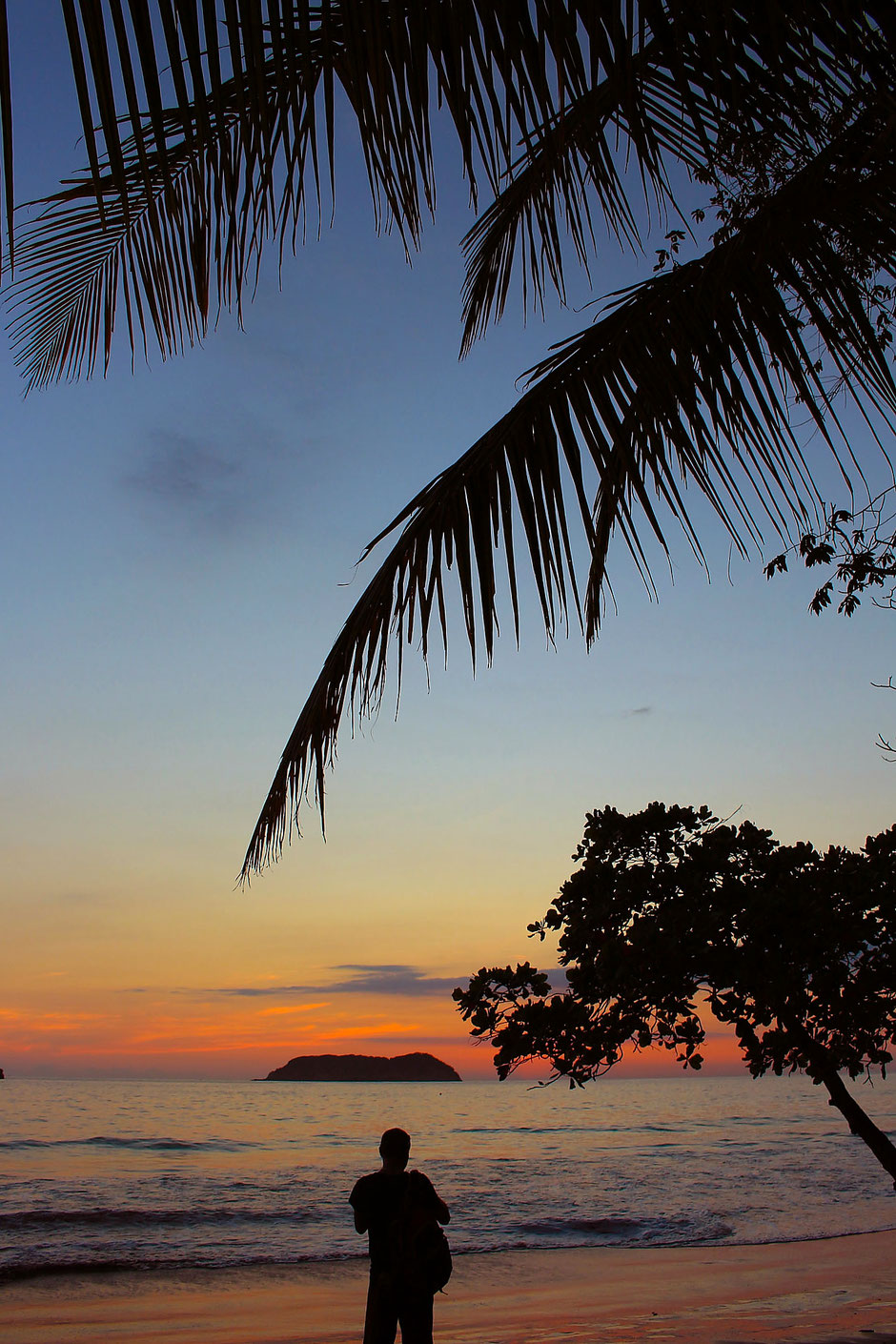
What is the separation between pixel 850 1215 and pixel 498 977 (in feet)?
54.5

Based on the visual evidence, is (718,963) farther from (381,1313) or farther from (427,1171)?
(427,1171)

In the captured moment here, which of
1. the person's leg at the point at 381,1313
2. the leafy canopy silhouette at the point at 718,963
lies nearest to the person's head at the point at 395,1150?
the person's leg at the point at 381,1313

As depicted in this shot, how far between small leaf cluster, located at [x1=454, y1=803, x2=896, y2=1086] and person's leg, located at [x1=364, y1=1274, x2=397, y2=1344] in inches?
75.6

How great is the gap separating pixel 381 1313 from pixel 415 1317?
161 mm

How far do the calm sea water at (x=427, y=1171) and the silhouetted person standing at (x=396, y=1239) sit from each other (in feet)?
40.3

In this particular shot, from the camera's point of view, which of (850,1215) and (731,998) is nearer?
(731,998)

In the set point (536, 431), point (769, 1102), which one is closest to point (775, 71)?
point (536, 431)

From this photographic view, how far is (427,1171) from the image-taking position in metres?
28.6

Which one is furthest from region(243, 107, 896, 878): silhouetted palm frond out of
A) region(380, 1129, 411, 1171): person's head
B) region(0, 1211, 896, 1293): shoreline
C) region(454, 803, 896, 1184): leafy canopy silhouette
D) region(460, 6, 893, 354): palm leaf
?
region(0, 1211, 896, 1293): shoreline

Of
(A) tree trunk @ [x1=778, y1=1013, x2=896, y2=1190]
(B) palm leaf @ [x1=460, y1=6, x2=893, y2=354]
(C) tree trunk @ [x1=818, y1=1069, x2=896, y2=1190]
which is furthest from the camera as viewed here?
(A) tree trunk @ [x1=778, y1=1013, x2=896, y2=1190]

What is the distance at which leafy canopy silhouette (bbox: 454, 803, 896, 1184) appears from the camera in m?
6.13

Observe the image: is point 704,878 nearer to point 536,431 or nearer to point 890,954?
point 890,954

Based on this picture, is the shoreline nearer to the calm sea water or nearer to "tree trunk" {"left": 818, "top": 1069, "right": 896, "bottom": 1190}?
the calm sea water

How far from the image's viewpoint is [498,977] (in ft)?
21.9
